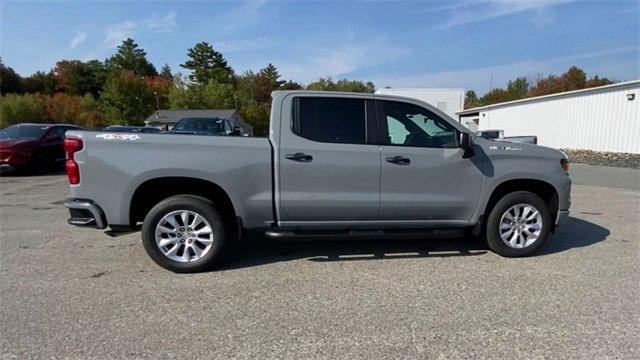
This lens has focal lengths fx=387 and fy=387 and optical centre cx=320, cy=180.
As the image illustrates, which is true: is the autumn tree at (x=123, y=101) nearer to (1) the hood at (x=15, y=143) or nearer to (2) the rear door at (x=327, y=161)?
(1) the hood at (x=15, y=143)

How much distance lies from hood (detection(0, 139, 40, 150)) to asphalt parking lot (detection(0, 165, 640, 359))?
805 cm

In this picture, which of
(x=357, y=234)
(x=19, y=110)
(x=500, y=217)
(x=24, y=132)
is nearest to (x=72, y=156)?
(x=357, y=234)

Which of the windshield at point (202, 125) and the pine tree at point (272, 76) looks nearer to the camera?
the windshield at point (202, 125)

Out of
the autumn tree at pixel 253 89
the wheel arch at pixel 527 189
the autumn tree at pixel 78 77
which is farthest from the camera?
the autumn tree at pixel 78 77

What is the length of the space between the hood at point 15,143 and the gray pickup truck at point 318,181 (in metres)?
10.2

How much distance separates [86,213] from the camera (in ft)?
13.5

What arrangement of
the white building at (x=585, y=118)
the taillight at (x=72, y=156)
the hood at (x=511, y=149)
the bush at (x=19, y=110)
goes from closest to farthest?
the taillight at (x=72, y=156) < the hood at (x=511, y=149) < the white building at (x=585, y=118) < the bush at (x=19, y=110)

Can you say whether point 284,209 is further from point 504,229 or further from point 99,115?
point 99,115

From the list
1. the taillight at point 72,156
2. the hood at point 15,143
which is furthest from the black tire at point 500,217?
the hood at point 15,143

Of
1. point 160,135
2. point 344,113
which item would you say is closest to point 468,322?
point 344,113

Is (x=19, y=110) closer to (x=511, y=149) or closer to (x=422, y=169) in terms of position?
(x=422, y=169)

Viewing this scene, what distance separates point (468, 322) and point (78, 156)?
4.08m

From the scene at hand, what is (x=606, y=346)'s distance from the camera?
2.82 metres

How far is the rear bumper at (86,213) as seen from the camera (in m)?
4.09
